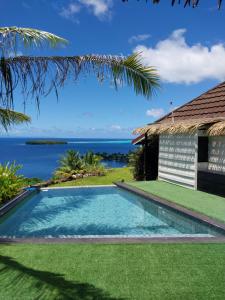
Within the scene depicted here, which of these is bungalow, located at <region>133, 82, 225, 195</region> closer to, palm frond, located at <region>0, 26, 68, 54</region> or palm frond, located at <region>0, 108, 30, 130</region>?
palm frond, located at <region>0, 108, 30, 130</region>

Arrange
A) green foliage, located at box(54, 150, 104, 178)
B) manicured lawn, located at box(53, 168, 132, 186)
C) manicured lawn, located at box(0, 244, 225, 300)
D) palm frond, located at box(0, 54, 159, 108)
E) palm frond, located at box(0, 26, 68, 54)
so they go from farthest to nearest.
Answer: green foliage, located at box(54, 150, 104, 178) < manicured lawn, located at box(53, 168, 132, 186) < palm frond, located at box(0, 54, 159, 108) < palm frond, located at box(0, 26, 68, 54) < manicured lawn, located at box(0, 244, 225, 300)

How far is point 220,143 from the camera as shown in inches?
487

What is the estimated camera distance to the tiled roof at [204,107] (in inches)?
530

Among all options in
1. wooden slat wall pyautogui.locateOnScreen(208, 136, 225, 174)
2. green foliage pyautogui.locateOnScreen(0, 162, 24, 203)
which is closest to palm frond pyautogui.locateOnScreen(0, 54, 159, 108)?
wooden slat wall pyautogui.locateOnScreen(208, 136, 225, 174)

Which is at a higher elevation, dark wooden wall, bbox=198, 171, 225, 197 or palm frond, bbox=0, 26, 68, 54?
palm frond, bbox=0, 26, 68, 54

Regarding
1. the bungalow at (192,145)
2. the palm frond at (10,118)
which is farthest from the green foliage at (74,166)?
the palm frond at (10,118)

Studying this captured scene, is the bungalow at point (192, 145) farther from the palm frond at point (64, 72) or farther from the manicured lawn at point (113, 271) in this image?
the manicured lawn at point (113, 271)

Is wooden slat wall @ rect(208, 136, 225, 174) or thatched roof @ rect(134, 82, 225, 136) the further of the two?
wooden slat wall @ rect(208, 136, 225, 174)

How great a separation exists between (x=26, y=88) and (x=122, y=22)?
27.9 feet

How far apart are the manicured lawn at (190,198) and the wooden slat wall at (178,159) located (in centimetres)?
40

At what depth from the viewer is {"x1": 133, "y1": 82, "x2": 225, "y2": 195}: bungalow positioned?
12188mm

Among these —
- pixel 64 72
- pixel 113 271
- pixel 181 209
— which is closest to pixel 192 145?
pixel 181 209

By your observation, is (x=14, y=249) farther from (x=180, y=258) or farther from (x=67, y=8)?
(x=67, y=8)

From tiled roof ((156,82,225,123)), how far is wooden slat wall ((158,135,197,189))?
3.34ft
